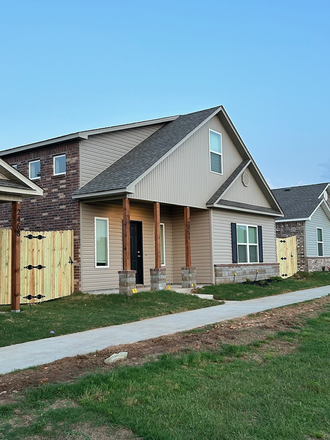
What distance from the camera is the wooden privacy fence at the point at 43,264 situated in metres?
12.4

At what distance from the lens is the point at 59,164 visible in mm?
15414

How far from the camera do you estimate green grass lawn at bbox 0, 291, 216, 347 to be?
29.0 ft

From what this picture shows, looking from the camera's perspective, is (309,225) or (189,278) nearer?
(189,278)

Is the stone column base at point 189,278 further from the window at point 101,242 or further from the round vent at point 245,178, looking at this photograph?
the round vent at point 245,178

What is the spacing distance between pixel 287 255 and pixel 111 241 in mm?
11742

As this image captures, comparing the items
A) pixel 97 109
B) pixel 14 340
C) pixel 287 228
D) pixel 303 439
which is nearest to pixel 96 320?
pixel 14 340

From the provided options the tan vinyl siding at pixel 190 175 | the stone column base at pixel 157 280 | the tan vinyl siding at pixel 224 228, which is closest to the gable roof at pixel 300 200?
the tan vinyl siding at pixel 224 228

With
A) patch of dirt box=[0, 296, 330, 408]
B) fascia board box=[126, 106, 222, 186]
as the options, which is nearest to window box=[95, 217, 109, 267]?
fascia board box=[126, 106, 222, 186]

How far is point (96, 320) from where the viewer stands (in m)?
10.1

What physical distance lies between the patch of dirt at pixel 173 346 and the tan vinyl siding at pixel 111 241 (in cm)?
606

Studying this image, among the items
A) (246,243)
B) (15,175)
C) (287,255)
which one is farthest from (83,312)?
(287,255)

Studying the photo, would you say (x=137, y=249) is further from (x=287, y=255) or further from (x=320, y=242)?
(x=320, y=242)

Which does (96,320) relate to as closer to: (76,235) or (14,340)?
(14,340)

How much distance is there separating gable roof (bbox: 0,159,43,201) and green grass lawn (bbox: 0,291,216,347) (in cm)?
279
